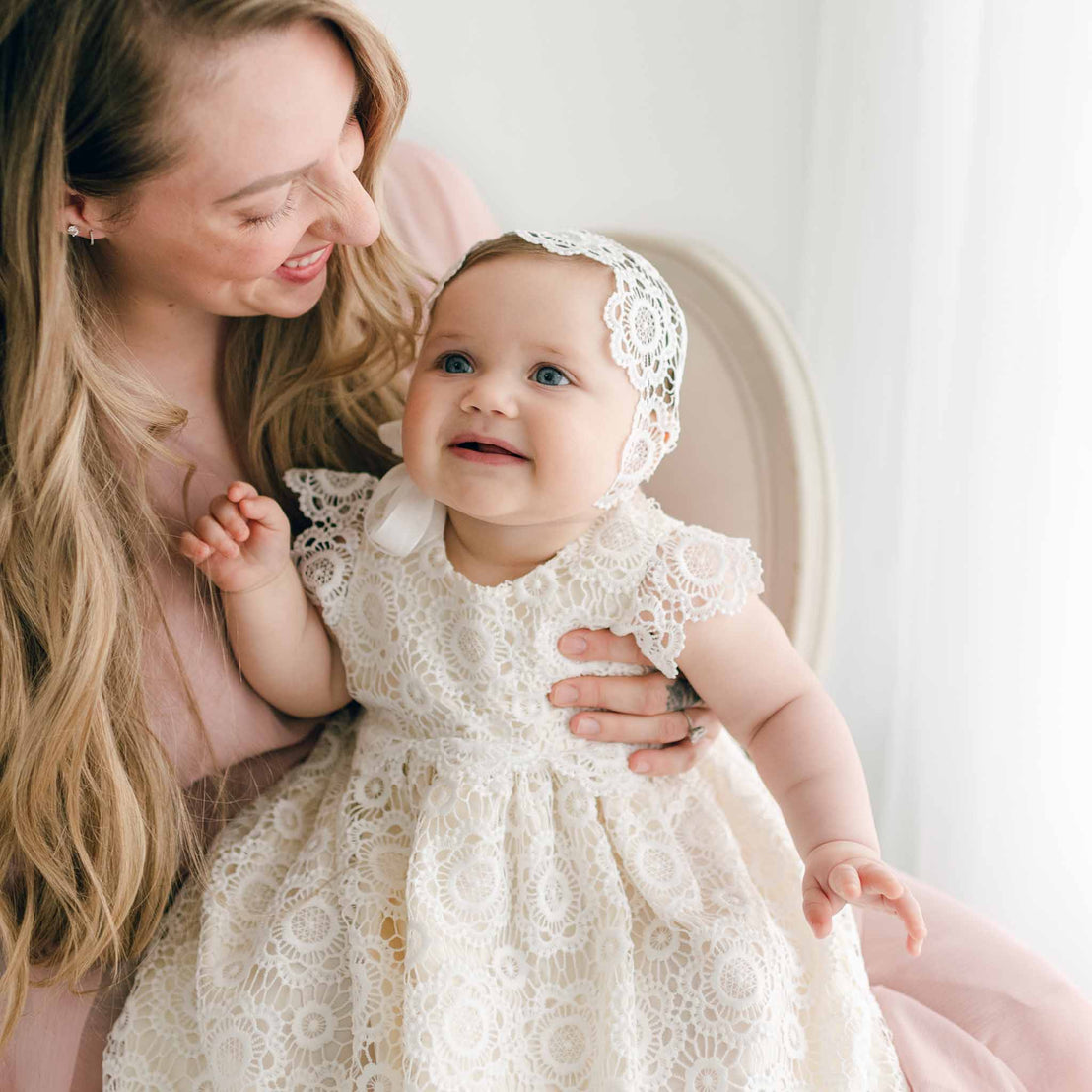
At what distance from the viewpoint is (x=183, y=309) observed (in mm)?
1108

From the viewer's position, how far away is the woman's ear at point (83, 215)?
922 mm

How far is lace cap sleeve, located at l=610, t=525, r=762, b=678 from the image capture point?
3.27ft

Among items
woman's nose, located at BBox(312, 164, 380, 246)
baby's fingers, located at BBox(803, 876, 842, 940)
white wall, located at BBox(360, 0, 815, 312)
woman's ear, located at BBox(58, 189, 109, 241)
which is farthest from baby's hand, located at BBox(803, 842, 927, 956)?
white wall, located at BBox(360, 0, 815, 312)

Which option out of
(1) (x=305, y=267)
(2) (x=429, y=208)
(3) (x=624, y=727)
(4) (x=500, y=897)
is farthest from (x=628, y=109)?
(4) (x=500, y=897)

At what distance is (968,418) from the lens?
1.51 meters

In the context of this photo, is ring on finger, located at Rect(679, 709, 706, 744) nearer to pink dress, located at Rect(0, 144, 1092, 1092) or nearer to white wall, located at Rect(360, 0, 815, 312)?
pink dress, located at Rect(0, 144, 1092, 1092)

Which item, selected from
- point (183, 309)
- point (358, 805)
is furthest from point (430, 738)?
point (183, 309)

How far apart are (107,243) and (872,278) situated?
1061mm

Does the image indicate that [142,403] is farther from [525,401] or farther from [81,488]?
[525,401]

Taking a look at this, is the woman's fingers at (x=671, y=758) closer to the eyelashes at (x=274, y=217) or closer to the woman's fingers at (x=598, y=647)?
the woman's fingers at (x=598, y=647)

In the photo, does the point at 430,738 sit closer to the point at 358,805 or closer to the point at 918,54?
the point at 358,805

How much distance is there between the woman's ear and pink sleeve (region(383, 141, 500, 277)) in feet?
1.74

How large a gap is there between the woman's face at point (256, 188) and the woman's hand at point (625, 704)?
42 cm

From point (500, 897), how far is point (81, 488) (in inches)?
19.5
